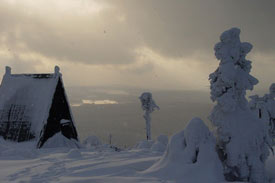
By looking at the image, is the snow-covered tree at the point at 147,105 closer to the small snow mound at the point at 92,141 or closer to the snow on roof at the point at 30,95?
the small snow mound at the point at 92,141

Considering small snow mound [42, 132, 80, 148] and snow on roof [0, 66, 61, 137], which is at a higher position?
snow on roof [0, 66, 61, 137]

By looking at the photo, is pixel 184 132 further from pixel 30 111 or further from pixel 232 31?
pixel 30 111

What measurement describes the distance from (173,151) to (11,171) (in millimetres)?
6927

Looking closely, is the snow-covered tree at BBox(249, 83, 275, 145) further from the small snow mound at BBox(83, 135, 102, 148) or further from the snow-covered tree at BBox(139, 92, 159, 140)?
the small snow mound at BBox(83, 135, 102, 148)

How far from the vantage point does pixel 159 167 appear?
8953 mm

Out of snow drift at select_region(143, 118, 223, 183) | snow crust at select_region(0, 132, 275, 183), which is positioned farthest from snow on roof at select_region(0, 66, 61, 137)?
snow drift at select_region(143, 118, 223, 183)

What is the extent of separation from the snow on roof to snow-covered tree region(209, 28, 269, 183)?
1554 cm

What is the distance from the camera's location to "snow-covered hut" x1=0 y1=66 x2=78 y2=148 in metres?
21.1

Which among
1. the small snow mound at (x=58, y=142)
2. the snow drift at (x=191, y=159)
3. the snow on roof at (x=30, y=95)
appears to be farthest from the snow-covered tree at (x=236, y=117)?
the snow on roof at (x=30, y=95)

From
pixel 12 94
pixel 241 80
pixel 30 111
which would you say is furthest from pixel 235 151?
pixel 12 94

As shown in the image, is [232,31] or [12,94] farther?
[12,94]

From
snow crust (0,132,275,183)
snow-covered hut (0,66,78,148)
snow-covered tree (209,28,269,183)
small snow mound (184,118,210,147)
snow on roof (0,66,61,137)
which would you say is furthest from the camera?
snow on roof (0,66,61,137)

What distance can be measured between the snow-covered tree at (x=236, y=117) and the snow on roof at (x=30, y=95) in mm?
15535

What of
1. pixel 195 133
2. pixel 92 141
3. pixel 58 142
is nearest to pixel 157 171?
pixel 195 133
